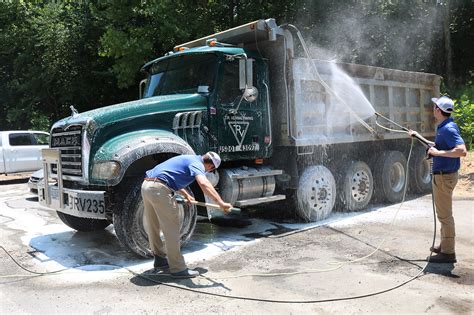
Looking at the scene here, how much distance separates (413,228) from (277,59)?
3472mm

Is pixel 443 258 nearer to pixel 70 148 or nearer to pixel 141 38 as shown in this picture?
pixel 70 148

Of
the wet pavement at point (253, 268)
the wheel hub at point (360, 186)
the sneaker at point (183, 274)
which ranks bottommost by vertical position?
the wet pavement at point (253, 268)

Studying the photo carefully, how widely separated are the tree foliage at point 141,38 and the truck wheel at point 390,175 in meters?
6.17

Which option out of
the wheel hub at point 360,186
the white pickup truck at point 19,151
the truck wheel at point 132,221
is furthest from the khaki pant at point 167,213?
the white pickup truck at point 19,151

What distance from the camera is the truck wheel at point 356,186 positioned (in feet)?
28.4

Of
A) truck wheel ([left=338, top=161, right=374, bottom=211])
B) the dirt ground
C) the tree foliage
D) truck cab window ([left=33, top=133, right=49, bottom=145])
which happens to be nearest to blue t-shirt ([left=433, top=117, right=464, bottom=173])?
truck wheel ([left=338, top=161, right=374, bottom=211])

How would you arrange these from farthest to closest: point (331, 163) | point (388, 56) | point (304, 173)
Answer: point (388, 56), point (331, 163), point (304, 173)

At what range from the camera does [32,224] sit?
818 cm

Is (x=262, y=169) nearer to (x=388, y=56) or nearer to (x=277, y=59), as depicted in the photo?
(x=277, y=59)

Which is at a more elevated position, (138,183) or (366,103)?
(366,103)

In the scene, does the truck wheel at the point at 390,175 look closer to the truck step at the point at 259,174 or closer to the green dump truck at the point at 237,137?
the green dump truck at the point at 237,137

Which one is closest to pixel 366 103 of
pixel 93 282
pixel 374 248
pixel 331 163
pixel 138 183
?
pixel 331 163

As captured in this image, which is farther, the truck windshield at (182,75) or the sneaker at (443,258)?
the truck windshield at (182,75)

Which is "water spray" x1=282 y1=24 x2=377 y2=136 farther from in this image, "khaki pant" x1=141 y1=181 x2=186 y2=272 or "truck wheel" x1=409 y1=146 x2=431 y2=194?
"khaki pant" x1=141 y1=181 x2=186 y2=272
